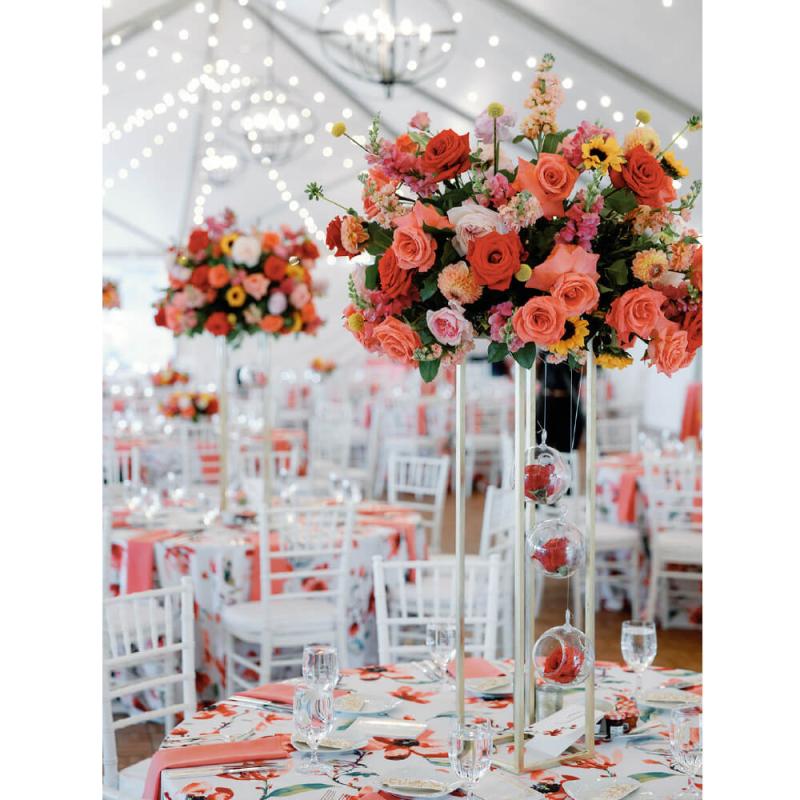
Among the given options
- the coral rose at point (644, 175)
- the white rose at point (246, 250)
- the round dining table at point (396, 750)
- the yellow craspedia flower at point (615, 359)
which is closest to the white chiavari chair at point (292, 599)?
the white rose at point (246, 250)

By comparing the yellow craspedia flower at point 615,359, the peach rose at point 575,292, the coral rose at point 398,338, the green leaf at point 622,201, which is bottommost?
the yellow craspedia flower at point 615,359

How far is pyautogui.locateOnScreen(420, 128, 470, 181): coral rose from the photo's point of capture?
5.30 feet

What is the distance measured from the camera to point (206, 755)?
1.84 metres

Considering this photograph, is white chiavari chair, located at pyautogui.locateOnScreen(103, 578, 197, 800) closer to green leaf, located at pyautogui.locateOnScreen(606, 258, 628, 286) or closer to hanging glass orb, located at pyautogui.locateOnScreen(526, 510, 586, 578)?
hanging glass orb, located at pyautogui.locateOnScreen(526, 510, 586, 578)

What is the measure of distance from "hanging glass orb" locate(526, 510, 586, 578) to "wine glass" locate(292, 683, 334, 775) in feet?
1.47

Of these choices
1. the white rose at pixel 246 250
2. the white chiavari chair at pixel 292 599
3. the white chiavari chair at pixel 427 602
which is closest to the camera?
the white chiavari chair at pixel 427 602

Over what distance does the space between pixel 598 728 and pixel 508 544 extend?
2.11 m

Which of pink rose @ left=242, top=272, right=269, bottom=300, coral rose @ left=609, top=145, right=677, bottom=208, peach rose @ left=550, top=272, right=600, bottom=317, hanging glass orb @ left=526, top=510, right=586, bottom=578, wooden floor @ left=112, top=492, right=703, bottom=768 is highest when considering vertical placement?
pink rose @ left=242, top=272, right=269, bottom=300

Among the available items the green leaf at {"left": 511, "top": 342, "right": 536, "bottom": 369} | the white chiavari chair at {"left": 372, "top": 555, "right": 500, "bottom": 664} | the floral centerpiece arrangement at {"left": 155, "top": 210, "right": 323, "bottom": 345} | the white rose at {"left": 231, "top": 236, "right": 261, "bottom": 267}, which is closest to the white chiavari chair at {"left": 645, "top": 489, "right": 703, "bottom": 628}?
the white chiavari chair at {"left": 372, "top": 555, "right": 500, "bottom": 664}

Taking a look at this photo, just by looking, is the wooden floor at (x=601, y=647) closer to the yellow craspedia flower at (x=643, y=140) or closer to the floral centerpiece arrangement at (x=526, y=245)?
the floral centerpiece arrangement at (x=526, y=245)

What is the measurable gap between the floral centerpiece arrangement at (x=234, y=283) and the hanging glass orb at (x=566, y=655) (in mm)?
2844

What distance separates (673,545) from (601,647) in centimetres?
64

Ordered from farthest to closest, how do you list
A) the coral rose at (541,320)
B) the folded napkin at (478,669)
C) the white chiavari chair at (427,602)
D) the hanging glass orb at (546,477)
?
the white chiavari chair at (427,602)
the folded napkin at (478,669)
the hanging glass orb at (546,477)
the coral rose at (541,320)

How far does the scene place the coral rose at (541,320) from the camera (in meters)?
1.55
